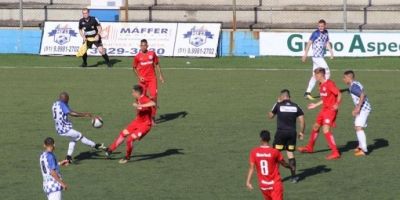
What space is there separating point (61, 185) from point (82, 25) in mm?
21807

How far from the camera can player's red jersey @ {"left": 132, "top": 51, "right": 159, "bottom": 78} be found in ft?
93.9

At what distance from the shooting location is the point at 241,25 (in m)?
48.5

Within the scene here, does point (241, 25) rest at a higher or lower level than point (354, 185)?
higher

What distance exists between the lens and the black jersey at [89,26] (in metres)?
40.0

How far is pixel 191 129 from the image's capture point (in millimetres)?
28234

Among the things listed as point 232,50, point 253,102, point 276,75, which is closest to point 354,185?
point 253,102

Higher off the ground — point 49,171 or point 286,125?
point 286,125

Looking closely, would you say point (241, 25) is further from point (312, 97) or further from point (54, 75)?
point (312, 97)

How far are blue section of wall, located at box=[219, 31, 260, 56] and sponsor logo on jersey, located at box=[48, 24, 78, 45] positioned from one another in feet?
19.0

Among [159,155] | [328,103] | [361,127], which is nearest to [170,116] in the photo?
[159,155]

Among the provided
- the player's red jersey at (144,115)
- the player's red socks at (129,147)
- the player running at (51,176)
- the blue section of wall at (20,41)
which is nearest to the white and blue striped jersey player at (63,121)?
the player's red socks at (129,147)

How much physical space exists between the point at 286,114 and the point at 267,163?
11.9ft

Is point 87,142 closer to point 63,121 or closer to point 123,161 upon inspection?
point 63,121

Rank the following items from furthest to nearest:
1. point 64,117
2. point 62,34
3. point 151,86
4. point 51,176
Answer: point 62,34 → point 151,86 → point 64,117 → point 51,176
